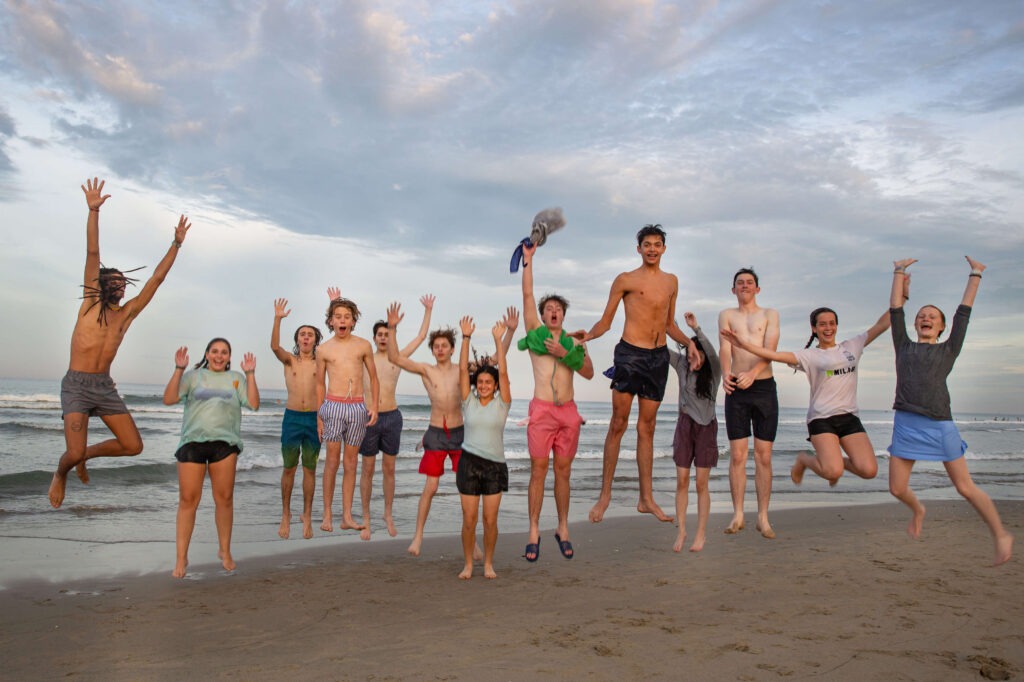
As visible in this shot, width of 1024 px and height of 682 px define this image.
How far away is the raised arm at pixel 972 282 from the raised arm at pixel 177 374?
6883 millimetres

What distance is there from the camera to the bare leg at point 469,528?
21.7 feet

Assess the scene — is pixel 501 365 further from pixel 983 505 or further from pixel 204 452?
pixel 983 505

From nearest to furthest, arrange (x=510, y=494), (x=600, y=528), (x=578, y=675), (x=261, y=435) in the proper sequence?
1. (x=578, y=675)
2. (x=600, y=528)
3. (x=510, y=494)
4. (x=261, y=435)

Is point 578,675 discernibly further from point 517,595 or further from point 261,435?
point 261,435

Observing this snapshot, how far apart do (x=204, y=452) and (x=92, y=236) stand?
8.13 ft

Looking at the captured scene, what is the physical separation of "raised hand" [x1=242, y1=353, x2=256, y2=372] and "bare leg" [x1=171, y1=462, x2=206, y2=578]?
94 cm

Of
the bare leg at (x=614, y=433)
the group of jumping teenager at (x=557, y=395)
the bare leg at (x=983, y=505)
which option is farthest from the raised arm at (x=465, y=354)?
the bare leg at (x=983, y=505)

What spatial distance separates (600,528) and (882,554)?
11.6 ft

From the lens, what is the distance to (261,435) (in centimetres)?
2430

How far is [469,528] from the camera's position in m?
6.79

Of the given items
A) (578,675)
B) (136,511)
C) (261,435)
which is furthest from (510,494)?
(261,435)

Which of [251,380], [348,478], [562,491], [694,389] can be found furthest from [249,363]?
[694,389]

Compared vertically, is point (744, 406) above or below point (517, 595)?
above

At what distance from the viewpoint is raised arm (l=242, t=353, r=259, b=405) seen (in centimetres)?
671
